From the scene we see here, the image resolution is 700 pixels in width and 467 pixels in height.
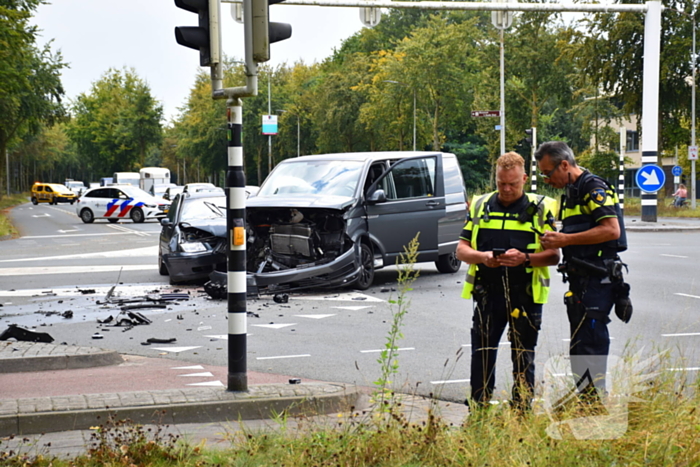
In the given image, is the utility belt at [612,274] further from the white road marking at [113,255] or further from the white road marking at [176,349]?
the white road marking at [113,255]

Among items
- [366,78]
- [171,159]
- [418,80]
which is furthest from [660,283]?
[171,159]

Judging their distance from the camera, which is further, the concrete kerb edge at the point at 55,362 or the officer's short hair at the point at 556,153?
the concrete kerb edge at the point at 55,362

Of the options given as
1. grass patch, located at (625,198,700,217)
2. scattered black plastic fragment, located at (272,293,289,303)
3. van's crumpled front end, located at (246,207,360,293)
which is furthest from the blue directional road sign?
scattered black plastic fragment, located at (272,293,289,303)

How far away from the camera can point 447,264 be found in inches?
576

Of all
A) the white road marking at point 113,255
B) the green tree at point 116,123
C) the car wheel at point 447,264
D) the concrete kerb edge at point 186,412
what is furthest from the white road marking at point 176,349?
the green tree at point 116,123

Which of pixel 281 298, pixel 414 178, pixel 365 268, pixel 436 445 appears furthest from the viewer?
pixel 414 178

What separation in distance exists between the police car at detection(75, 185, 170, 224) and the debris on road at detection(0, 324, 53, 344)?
29007mm

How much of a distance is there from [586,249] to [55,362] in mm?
4539

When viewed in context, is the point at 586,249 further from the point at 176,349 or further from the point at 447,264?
the point at 447,264

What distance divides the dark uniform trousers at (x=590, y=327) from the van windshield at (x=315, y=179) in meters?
7.87

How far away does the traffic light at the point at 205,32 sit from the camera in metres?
5.92

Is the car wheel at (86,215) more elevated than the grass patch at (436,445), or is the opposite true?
the grass patch at (436,445)

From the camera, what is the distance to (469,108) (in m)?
50.7

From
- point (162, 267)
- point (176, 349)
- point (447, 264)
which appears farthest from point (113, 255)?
point (176, 349)
